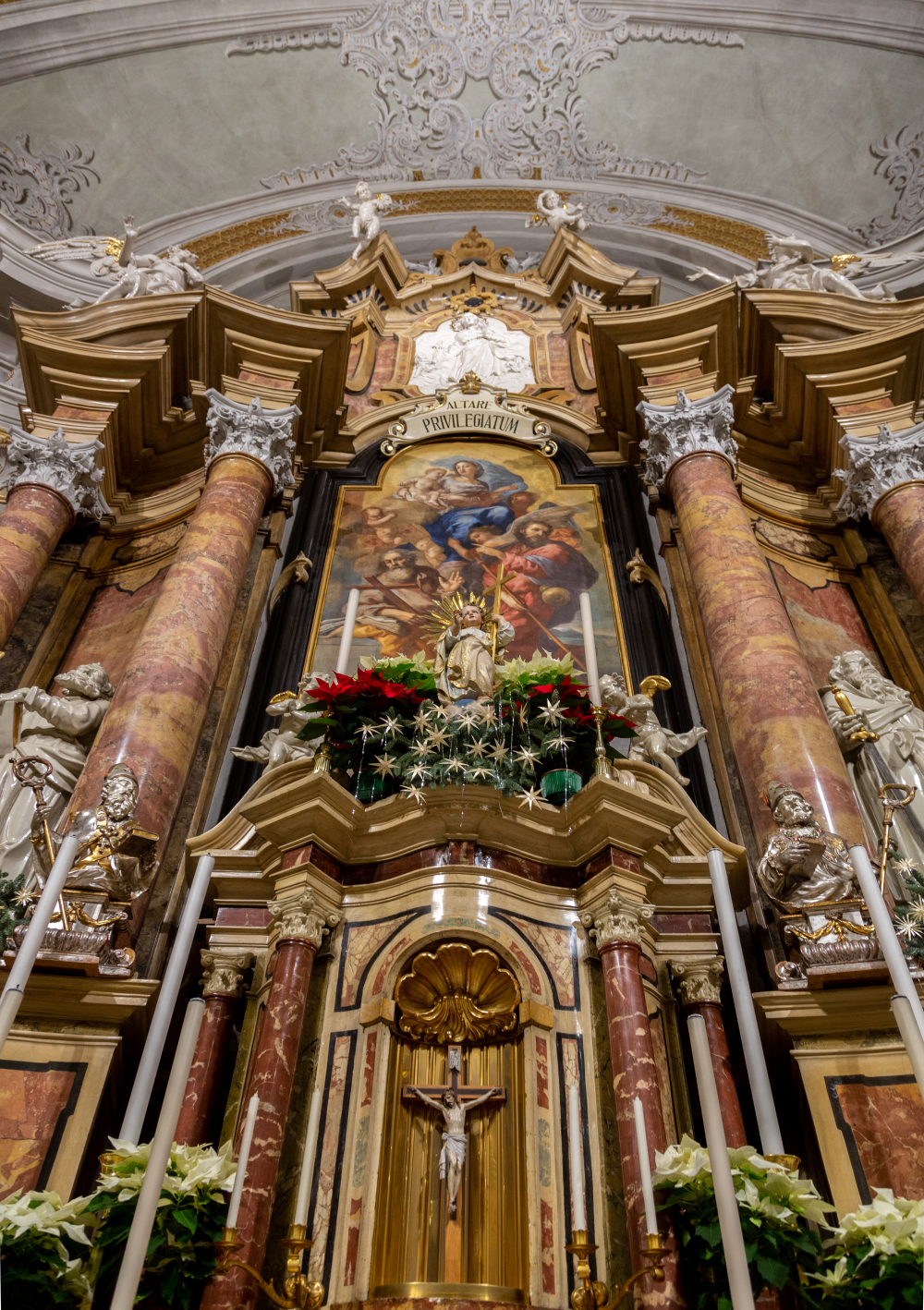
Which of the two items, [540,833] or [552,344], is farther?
[552,344]

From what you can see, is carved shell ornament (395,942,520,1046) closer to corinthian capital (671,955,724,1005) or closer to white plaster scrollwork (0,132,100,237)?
corinthian capital (671,955,724,1005)

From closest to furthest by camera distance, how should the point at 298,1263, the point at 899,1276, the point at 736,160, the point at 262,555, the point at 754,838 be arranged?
the point at 899,1276, the point at 298,1263, the point at 754,838, the point at 262,555, the point at 736,160

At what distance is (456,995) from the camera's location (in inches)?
160

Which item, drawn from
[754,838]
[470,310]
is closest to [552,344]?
[470,310]

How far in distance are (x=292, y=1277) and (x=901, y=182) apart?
557 inches

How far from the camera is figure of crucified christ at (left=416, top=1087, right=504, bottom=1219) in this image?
3.50 meters

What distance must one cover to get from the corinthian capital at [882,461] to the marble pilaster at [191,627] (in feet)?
14.7

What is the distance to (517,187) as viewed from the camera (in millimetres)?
15023

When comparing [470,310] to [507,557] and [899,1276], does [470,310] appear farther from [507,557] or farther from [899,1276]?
[899,1276]

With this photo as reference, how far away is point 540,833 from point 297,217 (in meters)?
12.8

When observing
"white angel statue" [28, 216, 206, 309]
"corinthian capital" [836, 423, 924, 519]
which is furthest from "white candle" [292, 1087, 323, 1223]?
"white angel statue" [28, 216, 206, 309]

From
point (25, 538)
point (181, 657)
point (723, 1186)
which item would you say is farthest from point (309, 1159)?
point (25, 538)

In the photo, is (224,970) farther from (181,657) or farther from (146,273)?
(146,273)

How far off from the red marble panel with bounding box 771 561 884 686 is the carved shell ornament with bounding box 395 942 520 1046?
13.5 ft
